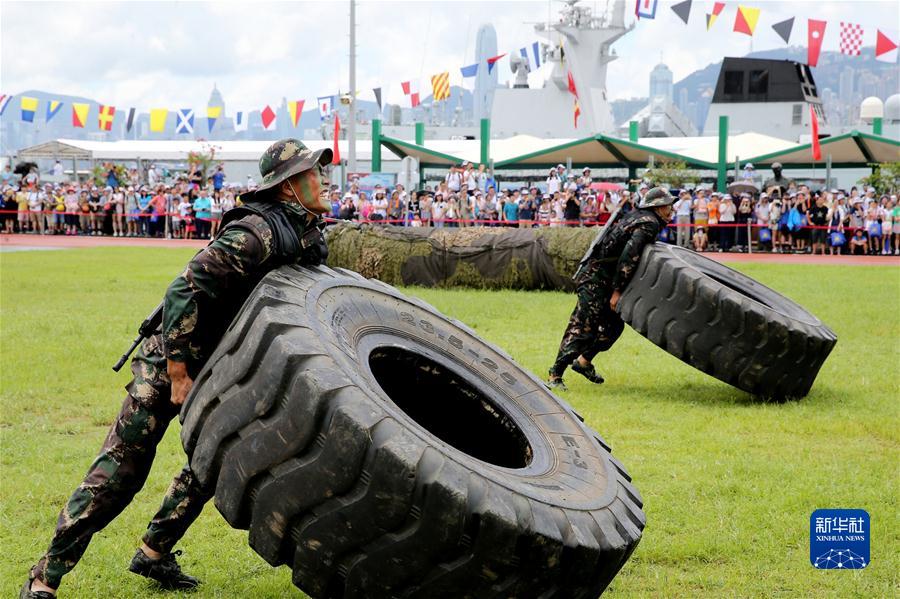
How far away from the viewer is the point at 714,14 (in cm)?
3020

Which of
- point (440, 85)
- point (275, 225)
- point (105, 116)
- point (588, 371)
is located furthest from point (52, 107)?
point (275, 225)

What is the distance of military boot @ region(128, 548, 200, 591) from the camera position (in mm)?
4875

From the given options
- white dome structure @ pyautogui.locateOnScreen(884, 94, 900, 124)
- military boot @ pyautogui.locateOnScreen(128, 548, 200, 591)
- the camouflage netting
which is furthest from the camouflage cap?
white dome structure @ pyautogui.locateOnScreen(884, 94, 900, 124)

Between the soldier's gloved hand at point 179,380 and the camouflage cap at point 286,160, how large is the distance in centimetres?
81

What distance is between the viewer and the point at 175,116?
2067 inches

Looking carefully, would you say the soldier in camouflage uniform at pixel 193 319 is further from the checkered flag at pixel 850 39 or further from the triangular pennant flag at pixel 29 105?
the triangular pennant flag at pixel 29 105

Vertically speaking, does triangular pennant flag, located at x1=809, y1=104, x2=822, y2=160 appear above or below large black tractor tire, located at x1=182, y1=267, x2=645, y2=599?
above

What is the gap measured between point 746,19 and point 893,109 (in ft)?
102

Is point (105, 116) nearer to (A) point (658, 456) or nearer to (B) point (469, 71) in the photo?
(B) point (469, 71)

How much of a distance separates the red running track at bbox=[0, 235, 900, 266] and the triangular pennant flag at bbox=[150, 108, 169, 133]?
732 inches

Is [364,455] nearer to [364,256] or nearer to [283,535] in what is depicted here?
[283,535]

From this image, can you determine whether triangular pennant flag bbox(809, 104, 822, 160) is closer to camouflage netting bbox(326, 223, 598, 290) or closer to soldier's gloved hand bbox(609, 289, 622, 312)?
camouflage netting bbox(326, 223, 598, 290)

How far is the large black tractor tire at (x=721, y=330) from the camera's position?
8.60m

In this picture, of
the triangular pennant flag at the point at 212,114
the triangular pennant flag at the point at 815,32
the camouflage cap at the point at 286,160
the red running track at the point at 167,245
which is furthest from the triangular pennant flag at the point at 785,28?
the triangular pennant flag at the point at 212,114
